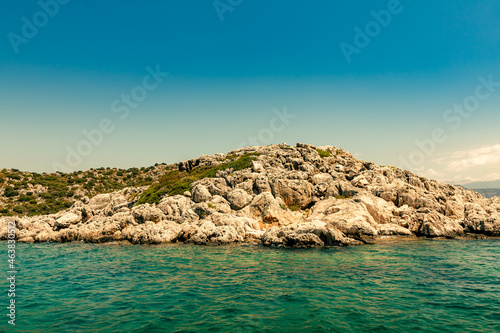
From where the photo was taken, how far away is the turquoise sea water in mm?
12617

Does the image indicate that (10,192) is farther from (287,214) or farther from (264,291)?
(264,291)

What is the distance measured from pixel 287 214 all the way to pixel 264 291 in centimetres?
2513

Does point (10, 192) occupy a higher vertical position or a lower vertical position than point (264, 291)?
higher

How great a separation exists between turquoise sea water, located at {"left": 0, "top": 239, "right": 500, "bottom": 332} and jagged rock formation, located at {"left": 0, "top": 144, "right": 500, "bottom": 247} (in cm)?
590

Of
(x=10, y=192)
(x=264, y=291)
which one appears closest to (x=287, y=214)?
(x=264, y=291)

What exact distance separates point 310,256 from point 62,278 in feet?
66.4

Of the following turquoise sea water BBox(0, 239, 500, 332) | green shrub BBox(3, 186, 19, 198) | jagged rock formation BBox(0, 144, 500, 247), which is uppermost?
green shrub BBox(3, 186, 19, 198)

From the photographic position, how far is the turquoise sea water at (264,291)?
1262cm

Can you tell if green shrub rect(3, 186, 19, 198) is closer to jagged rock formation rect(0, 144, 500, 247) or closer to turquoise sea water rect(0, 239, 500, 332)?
jagged rock formation rect(0, 144, 500, 247)

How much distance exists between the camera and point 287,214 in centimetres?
4169

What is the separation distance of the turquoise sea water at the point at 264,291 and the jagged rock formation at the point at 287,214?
5.90m

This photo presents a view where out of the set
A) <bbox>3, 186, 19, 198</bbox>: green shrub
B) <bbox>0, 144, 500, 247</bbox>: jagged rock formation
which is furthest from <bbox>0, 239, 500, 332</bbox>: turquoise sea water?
<bbox>3, 186, 19, 198</bbox>: green shrub

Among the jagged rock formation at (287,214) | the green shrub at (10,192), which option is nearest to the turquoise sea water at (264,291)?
the jagged rock formation at (287,214)

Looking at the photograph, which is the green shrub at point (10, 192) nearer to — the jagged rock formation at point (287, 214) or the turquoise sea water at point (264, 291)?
the jagged rock formation at point (287, 214)
